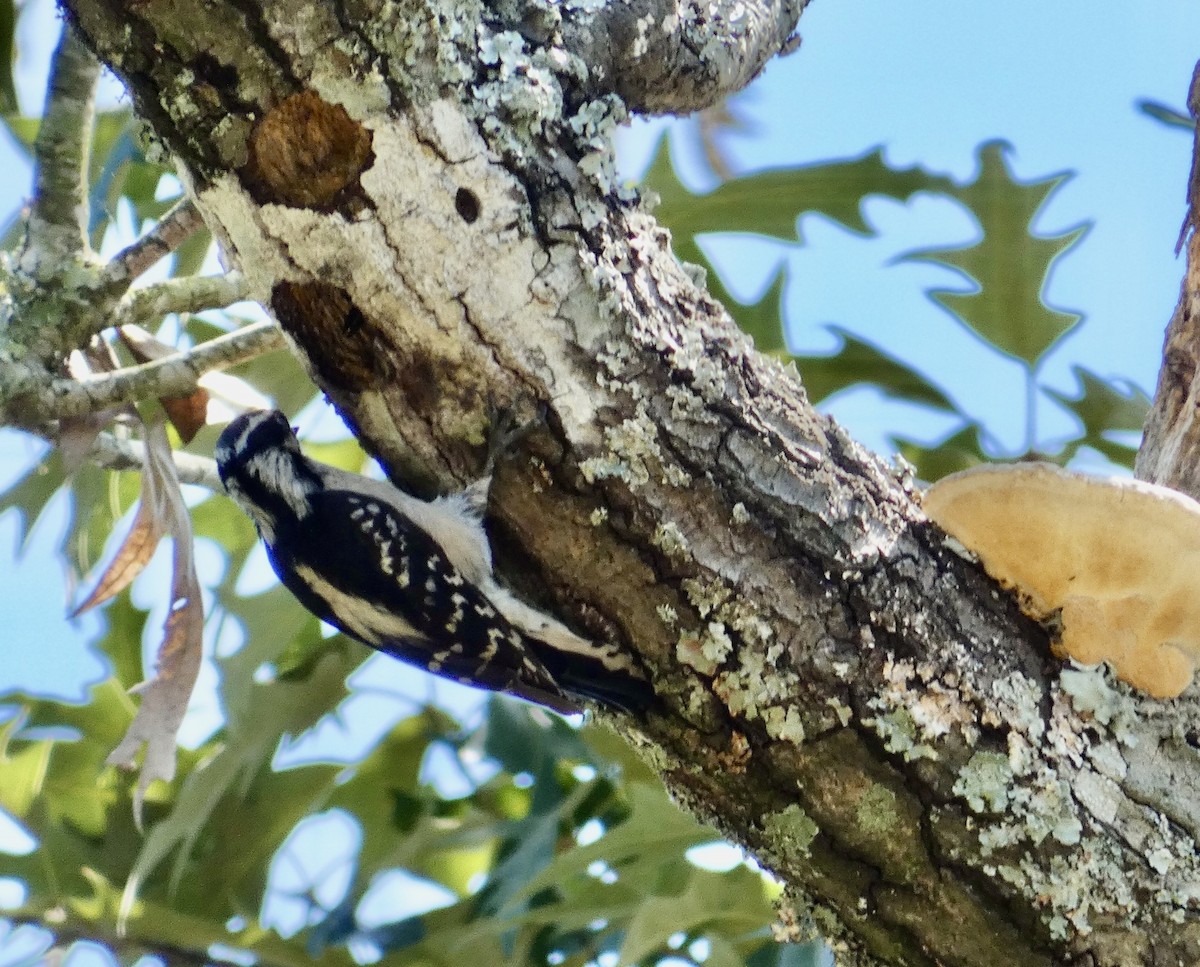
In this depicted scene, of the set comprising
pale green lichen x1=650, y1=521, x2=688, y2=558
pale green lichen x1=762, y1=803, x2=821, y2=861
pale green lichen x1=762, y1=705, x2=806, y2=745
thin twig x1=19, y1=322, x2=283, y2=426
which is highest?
thin twig x1=19, y1=322, x2=283, y2=426

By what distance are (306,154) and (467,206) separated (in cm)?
25

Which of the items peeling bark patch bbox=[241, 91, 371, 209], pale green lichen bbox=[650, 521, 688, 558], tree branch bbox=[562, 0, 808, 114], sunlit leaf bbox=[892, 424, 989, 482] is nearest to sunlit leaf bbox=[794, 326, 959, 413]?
sunlit leaf bbox=[892, 424, 989, 482]

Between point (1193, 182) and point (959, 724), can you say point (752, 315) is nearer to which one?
point (1193, 182)

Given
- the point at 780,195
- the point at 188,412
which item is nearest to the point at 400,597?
the point at 188,412

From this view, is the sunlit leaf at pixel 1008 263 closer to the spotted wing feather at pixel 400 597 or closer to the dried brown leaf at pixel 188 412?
the spotted wing feather at pixel 400 597

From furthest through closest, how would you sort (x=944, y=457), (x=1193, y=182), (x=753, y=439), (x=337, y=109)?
(x=944, y=457) < (x=1193, y=182) < (x=753, y=439) < (x=337, y=109)

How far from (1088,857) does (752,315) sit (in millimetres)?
2038

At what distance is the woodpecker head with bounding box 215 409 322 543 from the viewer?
320 centimetres

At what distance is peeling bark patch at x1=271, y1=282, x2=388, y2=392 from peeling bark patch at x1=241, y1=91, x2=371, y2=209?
148mm

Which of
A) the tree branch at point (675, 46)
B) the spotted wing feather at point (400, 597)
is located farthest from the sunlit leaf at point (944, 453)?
the spotted wing feather at point (400, 597)

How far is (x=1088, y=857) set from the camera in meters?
1.89

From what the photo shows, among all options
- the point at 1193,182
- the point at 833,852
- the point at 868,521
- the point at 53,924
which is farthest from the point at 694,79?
the point at 53,924

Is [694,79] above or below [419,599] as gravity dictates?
above

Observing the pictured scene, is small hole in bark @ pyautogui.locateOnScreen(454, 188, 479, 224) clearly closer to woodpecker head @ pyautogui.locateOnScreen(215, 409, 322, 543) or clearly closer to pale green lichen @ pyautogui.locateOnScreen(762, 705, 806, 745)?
pale green lichen @ pyautogui.locateOnScreen(762, 705, 806, 745)
